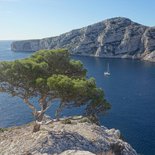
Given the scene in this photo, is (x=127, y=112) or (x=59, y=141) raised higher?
(x=59, y=141)

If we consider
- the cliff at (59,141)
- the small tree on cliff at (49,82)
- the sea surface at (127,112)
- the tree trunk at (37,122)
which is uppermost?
the small tree on cliff at (49,82)

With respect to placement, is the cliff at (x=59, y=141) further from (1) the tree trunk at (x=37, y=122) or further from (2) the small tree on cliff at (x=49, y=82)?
(2) the small tree on cliff at (x=49, y=82)

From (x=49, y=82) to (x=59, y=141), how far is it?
7294mm

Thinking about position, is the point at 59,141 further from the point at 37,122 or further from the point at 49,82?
the point at 49,82

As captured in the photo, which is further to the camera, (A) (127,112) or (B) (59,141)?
(A) (127,112)

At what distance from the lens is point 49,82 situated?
39.6m

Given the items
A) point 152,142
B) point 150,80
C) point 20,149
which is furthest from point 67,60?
point 150,80

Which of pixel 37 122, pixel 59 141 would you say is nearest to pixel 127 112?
pixel 37 122

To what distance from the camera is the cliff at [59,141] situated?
37.9 meters

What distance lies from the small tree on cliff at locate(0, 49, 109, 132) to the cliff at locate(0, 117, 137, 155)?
2471mm

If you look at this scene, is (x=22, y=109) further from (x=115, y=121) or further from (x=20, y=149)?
(x=20, y=149)

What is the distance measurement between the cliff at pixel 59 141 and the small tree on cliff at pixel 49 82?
97.3 inches

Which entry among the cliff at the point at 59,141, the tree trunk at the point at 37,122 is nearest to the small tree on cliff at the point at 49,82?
the tree trunk at the point at 37,122

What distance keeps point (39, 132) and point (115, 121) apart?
62.1 meters
